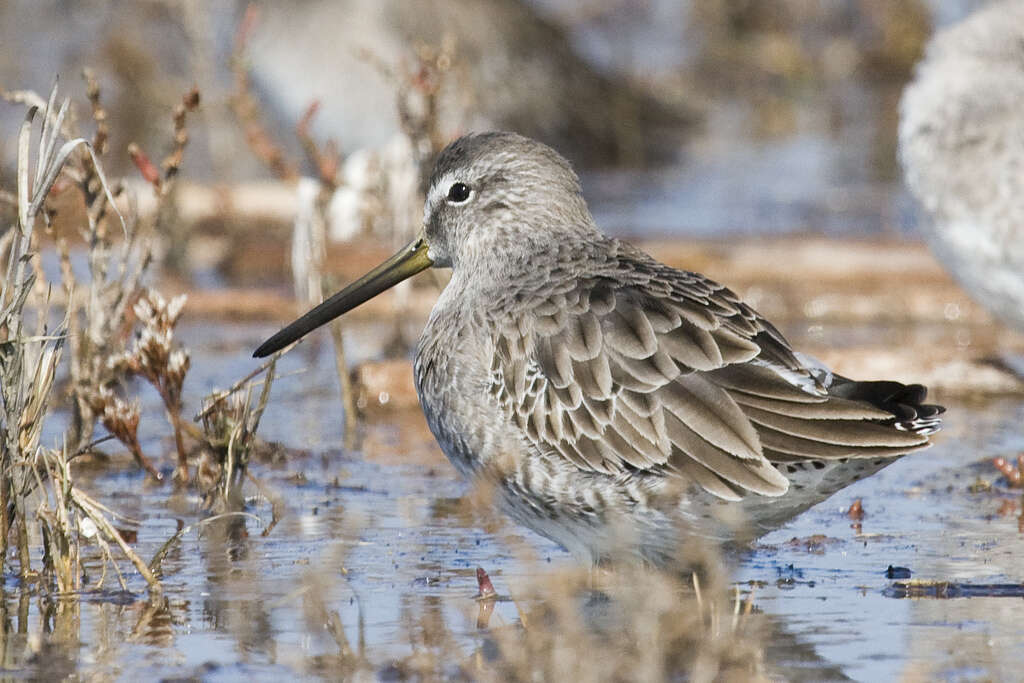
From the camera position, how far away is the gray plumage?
4.11 metres

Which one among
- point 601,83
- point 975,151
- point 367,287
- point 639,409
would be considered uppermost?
point 601,83

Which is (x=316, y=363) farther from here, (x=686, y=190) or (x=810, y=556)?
(x=686, y=190)

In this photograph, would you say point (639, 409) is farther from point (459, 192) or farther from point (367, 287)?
point (367, 287)

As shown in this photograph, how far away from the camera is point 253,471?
567 centimetres

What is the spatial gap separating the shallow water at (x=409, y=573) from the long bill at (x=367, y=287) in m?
0.51

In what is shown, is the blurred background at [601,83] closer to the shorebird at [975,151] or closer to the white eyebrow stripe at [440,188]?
the shorebird at [975,151]

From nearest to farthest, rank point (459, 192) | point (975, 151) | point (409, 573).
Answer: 1. point (409, 573)
2. point (459, 192)
3. point (975, 151)

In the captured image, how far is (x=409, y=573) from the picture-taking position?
4.49 m

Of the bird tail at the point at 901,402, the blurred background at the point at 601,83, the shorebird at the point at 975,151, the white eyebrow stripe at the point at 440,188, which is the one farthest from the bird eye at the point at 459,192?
the blurred background at the point at 601,83

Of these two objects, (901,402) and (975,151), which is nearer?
(901,402)

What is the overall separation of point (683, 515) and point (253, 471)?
73.5 inches

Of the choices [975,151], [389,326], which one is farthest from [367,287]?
[389,326]

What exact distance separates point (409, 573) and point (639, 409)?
0.73 m

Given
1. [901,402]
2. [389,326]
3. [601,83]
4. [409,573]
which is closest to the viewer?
[901,402]
